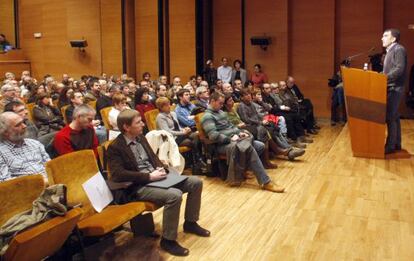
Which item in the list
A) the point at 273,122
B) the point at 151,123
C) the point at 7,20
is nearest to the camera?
the point at 151,123

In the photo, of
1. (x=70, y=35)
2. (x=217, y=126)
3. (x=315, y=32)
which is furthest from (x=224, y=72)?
(x=217, y=126)

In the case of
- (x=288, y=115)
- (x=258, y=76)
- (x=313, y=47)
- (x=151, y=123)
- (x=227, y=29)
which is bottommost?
(x=288, y=115)

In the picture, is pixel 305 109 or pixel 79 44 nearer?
pixel 305 109

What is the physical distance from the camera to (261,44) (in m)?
10.2

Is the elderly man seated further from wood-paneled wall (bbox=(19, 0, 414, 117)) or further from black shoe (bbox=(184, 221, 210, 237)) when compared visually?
wood-paneled wall (bbox=(19, 0, 414, 117))

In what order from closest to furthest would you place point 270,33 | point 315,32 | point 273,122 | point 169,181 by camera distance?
point 169,181 → point 273,122 → point 315,32 → point 270,33

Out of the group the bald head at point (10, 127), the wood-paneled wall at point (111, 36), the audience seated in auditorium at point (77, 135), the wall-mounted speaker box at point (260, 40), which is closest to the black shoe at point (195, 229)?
the audience seated in auditorium at point (77, 135)

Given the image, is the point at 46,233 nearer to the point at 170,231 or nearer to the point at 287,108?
the point at 170,231

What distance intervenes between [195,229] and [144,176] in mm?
671

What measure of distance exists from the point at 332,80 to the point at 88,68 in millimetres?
6522

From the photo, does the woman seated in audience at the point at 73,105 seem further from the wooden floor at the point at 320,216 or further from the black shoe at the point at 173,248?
the black shoe at the point at 173,248

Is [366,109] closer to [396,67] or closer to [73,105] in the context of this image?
[396,67]

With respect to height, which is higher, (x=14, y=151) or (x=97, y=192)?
(x=14, y=151)

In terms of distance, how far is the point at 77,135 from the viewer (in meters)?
3.88
